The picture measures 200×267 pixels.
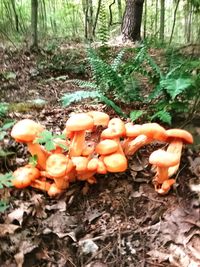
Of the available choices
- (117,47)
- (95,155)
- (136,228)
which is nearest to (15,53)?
(117,47)

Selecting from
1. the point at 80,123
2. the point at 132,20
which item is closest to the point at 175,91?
the point at 80,123

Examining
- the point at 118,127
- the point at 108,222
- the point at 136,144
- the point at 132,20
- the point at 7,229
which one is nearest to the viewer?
the point at 7,229

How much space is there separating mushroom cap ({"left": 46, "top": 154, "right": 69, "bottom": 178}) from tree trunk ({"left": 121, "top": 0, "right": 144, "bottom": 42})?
8.77 metres

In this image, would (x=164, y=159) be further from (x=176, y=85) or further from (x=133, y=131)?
(x=176, y=85)

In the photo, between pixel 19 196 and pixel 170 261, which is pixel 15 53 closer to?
pixel 19 196

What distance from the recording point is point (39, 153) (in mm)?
3629

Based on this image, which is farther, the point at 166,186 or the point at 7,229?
the point at 166,186

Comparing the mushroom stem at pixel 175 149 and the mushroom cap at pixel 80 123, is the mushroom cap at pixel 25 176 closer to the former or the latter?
the mushroom cap at pixel 80 123

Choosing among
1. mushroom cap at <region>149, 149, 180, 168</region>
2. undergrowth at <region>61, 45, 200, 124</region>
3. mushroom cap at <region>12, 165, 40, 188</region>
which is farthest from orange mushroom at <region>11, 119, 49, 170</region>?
mushroom cap at <region>149, 149, 180, 168</region>

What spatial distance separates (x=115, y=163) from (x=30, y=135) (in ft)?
2.93

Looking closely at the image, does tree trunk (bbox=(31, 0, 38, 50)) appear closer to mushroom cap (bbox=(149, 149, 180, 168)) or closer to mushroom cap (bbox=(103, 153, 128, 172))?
mushroom cap (bbox=(103, 153, 128, 172))

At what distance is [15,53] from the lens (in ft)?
26.9

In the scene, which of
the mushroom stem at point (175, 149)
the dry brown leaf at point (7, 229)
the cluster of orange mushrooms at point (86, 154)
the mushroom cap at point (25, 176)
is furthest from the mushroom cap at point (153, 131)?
the dry brown leaf at point (7, 229)

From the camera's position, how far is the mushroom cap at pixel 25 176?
3471mm
